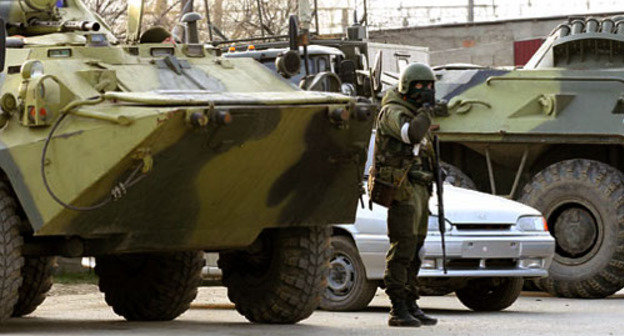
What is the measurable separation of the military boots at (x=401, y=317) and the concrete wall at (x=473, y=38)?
29.0m

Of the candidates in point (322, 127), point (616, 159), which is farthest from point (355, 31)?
point (322, 127)

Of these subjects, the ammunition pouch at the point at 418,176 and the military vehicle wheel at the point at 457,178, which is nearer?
the ammunition pouch at the point at 418,176

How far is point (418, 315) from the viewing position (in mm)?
12352

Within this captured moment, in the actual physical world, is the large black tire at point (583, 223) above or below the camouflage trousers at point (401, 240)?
below

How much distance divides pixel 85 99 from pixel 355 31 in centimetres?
1542

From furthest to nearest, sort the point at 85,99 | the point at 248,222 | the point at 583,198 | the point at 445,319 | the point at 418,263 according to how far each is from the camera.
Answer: the point at 583,198 → the point at 445,319 → the point at 418,263 → the point at 248,222 → the point at 85,99

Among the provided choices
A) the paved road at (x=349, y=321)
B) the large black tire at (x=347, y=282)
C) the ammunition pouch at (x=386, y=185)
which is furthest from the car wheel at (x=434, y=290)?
the ammunition pouch at (x=386, y=185)

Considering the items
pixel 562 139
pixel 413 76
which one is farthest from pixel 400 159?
pixel 562 139

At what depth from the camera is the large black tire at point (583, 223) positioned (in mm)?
16984

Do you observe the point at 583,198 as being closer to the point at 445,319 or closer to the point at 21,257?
the point at 445,319

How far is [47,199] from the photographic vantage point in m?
10.9

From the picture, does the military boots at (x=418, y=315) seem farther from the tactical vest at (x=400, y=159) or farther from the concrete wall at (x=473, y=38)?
the concrete wall at (x=473, y=38)

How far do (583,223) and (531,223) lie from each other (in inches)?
108

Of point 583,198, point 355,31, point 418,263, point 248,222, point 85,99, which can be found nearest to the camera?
point 85,99
